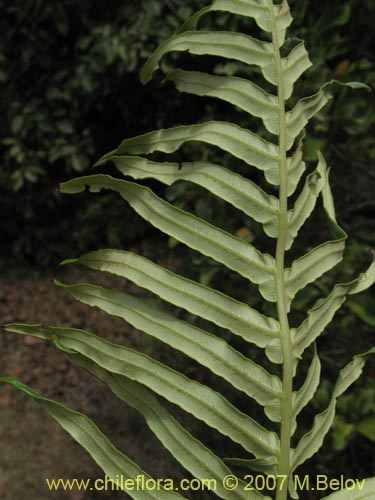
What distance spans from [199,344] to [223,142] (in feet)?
0.86

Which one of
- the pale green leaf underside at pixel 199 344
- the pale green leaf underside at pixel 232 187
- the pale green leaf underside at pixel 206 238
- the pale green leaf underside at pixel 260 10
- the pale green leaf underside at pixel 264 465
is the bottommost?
the pale green leaf underside at pixel 264 465

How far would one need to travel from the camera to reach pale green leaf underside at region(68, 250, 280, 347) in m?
0.76

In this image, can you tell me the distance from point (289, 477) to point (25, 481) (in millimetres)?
1744

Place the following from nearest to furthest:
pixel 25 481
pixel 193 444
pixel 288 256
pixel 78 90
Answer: pixel 193 444
pixel 288 256
pixel 25 481
pixel 78 90

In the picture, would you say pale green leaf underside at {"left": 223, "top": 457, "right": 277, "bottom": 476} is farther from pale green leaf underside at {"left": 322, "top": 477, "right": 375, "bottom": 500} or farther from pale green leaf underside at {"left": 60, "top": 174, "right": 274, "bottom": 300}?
pale green leaf underside at {"left": 60, "top": 174, "right": 274, "bottom": 300}

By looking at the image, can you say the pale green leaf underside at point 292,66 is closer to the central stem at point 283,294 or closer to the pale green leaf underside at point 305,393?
the central stem at point 283,294

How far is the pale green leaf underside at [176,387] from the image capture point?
2.48 ft

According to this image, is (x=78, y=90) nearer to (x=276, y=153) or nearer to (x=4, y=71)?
(x=4, y=71)

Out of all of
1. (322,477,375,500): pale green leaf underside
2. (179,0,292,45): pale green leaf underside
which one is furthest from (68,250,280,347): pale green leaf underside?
(179,0,292,45): pale green leaf underside

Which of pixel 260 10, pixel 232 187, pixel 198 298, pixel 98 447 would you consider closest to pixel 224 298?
pixel 198 298

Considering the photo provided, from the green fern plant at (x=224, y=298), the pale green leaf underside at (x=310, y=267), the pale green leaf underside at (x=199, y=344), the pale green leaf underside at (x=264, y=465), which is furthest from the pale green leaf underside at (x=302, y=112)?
the pale green leaf underside at (x=264, y=465)

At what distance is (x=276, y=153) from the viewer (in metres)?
0.78

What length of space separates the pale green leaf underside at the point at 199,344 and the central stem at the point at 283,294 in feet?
0.07

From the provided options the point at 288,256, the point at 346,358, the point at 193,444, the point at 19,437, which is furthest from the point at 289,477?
the point at 19,437
